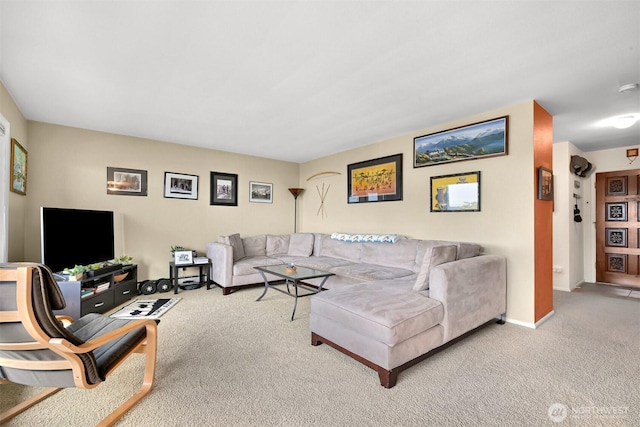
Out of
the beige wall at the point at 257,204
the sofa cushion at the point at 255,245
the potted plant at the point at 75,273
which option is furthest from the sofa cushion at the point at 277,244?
the potted plant at the point at 75,273

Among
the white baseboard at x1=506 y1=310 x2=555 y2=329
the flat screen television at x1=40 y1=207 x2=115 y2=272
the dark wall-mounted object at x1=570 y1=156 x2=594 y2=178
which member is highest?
the dark wall-mounted object at x1=570 y1=156 x2=594 y2=178

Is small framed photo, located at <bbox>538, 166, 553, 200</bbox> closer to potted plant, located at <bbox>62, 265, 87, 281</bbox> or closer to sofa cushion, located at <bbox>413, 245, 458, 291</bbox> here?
sofa cushion, located at <bbox>413, 245, 458, 291</bbox>

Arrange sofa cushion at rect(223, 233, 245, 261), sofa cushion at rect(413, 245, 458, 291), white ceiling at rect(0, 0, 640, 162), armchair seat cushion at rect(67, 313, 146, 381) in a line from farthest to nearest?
sofa cushion at rect(223, 233, 245, 261) < sofa cushion at rect(413, 245, 458, 291) < white ceiling at rect(0, 0, 640, 162) < armchair seat cushion at rect(67, 313, 146, 381)

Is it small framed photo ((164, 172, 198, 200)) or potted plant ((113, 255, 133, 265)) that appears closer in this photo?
potted plant ((113, 255, 133, 265))

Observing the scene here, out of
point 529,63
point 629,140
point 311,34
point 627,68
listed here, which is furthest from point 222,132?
point 629,140

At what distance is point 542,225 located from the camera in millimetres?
3162

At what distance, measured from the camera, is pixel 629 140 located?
172 inches

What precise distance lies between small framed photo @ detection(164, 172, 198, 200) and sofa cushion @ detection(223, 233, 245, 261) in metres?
0.99

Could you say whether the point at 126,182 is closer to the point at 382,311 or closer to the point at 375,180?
the point at 375,180

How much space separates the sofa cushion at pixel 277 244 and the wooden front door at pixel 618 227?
217 inches

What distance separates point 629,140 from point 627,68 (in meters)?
3.02

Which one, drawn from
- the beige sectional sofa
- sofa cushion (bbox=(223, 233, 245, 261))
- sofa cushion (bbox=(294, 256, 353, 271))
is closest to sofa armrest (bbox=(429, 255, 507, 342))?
the beige sectional sofa

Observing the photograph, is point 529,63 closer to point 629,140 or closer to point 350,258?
point 350,258

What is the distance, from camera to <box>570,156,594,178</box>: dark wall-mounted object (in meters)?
4.61
